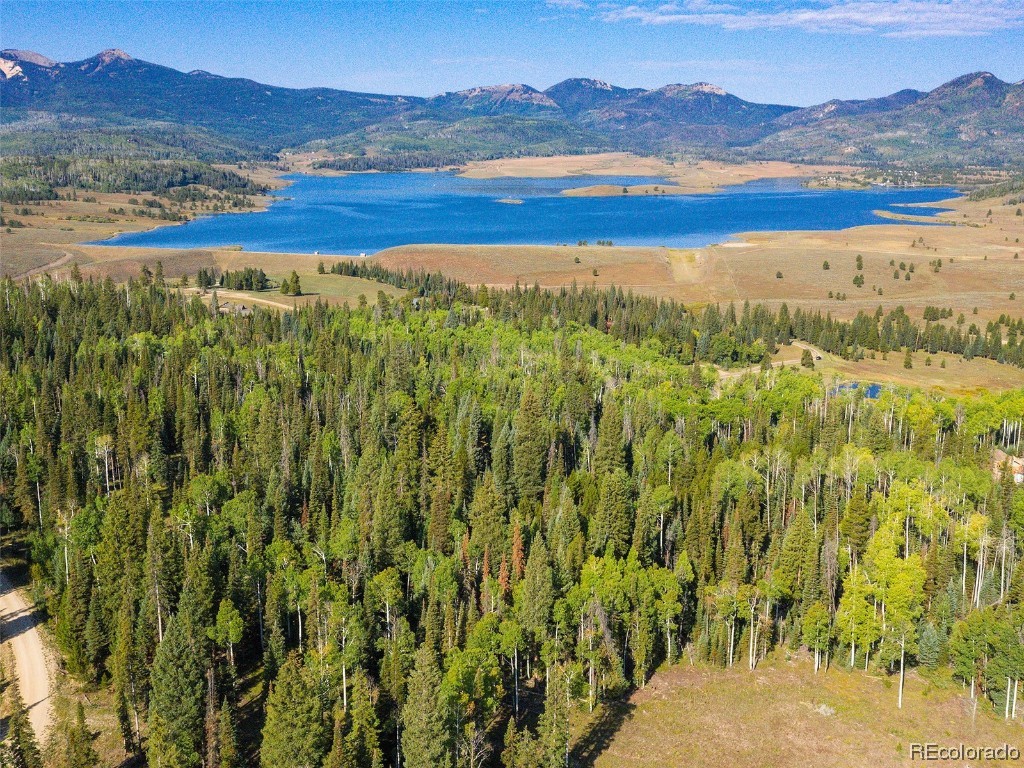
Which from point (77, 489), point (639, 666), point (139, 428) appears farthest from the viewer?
point (139, 428)

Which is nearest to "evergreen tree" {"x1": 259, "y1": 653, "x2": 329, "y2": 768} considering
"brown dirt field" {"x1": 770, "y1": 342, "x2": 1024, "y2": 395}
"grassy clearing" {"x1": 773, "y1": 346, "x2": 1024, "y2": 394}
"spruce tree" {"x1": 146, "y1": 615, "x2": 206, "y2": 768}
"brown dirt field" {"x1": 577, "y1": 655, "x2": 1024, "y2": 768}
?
"spruce tree" {"x1": 146, "y1": 615, "x2": 206, "y2": 768}

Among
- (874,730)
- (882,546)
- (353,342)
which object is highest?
(353,342)

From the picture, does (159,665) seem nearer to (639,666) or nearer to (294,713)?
(294,713)

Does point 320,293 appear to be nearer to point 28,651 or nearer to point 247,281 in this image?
point 247,281

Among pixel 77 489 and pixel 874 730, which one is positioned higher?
pixel 77 489

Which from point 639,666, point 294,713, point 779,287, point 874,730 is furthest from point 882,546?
point 779,287

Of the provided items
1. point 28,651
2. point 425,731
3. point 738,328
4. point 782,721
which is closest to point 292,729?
point 425,731

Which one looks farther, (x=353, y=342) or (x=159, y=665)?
(x=353, y=342)
